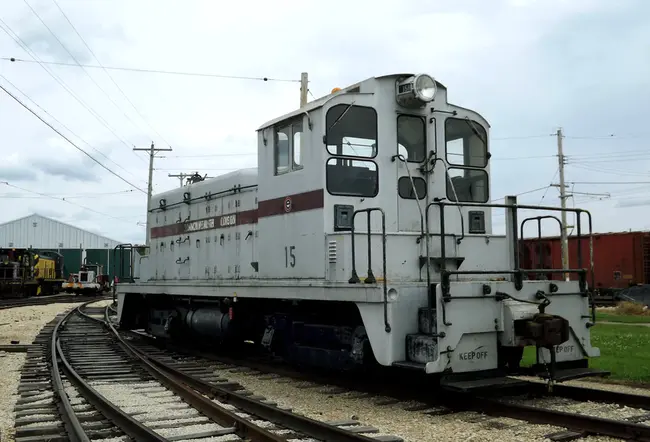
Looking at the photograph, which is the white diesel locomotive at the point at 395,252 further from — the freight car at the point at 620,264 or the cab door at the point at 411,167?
A: the freight car at the point at 620,264

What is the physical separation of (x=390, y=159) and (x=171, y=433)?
397 centimetres

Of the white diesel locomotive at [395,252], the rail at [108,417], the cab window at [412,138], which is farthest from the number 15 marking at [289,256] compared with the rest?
the rail at [108,417]

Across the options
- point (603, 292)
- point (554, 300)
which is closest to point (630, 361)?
point (554, 300)

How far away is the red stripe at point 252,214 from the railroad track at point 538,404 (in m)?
2.28

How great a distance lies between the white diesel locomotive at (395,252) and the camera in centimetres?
640

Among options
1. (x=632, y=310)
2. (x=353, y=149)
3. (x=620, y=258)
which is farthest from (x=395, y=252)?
(x=620, y=258)

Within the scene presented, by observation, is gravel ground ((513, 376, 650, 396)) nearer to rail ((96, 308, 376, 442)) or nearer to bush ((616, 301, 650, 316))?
rail ((96, 308, 376, 442))

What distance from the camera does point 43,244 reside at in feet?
242

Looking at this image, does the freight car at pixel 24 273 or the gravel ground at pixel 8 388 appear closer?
the gravel ground at pixel 8 388

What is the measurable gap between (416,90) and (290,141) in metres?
1.77

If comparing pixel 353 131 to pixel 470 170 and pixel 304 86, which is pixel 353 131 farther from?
pixel 304 86

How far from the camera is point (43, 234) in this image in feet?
243

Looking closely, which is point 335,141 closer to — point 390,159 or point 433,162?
point 390,159

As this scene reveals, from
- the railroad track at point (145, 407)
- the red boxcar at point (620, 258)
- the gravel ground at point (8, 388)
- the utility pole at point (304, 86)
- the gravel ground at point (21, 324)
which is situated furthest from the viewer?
the red boxcar at point (620, 258)
